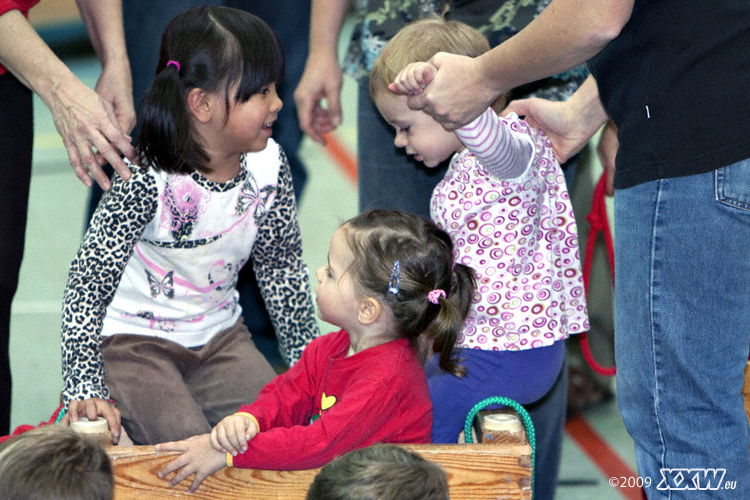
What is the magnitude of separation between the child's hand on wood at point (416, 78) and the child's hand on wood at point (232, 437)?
0.65m

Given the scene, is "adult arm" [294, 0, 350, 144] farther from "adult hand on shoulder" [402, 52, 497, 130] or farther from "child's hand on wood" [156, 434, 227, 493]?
"child's hand on wood" [156, 434, 227, 493]

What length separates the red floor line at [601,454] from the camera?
8.14 ft

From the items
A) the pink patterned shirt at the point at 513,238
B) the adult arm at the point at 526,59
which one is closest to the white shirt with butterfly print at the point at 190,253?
the pink patterned shirt at the point at 513,238

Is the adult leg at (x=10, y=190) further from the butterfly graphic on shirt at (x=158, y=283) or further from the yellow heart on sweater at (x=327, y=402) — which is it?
the yellow heart on sweater at (x=327, y=402)

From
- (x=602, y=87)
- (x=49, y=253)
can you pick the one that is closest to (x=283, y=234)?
(x=602, y=87)

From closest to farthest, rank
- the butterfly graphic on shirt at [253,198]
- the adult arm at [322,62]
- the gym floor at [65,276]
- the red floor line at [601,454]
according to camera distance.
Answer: the butterfly graphic on shirt at [253,198] → the adult arm at [322,62] → the red floor line at [601,454] → the gym floor at [65,276]

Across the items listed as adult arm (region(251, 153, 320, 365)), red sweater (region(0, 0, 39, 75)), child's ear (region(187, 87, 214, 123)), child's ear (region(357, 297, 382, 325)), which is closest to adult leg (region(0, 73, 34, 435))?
red sweater (region(0, 0, 39, 75))

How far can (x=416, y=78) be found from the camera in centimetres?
145

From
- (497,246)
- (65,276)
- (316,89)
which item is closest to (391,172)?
(316,89)

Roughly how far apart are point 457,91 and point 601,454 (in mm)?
1628

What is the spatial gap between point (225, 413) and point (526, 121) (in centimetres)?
91

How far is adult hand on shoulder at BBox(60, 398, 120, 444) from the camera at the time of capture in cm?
161

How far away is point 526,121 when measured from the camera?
1.80m

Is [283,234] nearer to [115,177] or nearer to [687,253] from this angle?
[115,177]
